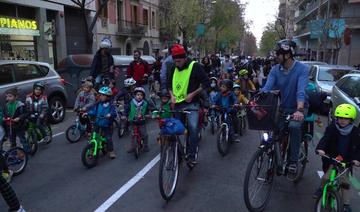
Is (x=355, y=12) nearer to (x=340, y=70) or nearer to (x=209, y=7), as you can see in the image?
(x=209, y=7)

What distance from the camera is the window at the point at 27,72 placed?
9.82 m

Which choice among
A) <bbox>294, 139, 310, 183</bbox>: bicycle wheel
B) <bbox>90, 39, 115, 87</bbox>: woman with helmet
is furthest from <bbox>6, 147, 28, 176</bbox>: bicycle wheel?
<bbox>294, 139, 310, 183</bbox>: bicycle wheel

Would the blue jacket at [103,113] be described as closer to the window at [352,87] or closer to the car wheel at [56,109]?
the car wheel at [56,109]

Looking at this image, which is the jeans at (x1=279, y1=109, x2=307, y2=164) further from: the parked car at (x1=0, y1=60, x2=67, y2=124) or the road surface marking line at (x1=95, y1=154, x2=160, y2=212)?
the parked car at (x1=0, y1=60, x2=67, y2=124)

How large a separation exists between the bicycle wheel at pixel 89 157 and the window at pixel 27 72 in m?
4.23

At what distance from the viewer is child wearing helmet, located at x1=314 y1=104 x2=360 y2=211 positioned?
423 cm

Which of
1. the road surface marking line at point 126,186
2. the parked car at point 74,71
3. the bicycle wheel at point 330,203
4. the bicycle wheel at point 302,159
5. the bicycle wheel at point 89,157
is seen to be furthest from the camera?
the parked car at point 74,71

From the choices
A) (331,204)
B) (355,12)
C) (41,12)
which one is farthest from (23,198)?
(355,12)

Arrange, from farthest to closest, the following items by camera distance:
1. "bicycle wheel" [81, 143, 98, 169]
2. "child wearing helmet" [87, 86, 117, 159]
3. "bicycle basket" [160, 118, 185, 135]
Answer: "child wearing helmet" [87, 86, 117, 159] < "bicycle wheel" [81, 143, 98, 169] < "bicycle basket" [160, 118, 185, 135]

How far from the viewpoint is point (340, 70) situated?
1367 cm

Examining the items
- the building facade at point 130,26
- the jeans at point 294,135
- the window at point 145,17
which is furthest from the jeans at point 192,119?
the window at point 145,17

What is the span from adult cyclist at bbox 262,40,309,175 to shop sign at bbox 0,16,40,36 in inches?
599

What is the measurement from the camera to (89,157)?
659cm

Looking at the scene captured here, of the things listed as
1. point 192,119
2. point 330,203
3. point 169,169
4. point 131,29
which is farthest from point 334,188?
point 131,29
